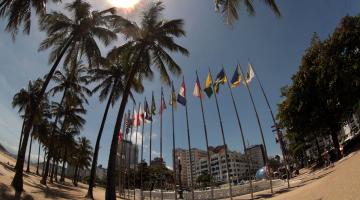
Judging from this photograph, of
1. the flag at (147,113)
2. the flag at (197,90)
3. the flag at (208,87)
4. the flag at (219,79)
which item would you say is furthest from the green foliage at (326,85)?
the flag at (147,113)

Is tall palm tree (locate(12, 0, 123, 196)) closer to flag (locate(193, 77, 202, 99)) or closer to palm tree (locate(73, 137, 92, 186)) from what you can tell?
flag (locate(193, 77, 202, 99))

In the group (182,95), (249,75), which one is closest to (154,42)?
(182,95)

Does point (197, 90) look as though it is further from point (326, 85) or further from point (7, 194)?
point (7, 194)

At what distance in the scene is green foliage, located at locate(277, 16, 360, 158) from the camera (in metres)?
27.9

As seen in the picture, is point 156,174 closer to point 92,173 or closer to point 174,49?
point 92,173

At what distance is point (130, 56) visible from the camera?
22.0 meters

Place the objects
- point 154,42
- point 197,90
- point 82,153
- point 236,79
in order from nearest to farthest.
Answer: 1. point 154,42
2. point 236,79
3. point 197,90
4. point 82,153

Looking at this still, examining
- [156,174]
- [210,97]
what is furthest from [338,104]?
[156,174]

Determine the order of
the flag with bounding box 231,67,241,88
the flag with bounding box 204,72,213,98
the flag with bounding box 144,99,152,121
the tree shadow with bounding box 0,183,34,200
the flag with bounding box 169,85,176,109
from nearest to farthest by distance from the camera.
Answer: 1. the tree shadow with bounding box 0,183,34,200
2. the flag with bounding box 231,67,241,88
3. the flag with bounding box 204,72,213,98
4. the flag with bounding box 169,85,176,109
5. the flag with bounding box 144,99,152,121

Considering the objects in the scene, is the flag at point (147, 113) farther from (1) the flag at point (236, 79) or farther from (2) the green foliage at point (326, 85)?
(2) the green foliage at point (326, 85)

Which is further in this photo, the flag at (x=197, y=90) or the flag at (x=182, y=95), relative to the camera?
the flag at (x=197, y=90)

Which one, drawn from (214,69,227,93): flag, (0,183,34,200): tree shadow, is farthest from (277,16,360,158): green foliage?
(0,183,34,200): tree shadow

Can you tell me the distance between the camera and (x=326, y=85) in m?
30.6

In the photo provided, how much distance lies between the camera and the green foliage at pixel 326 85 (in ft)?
91.5
